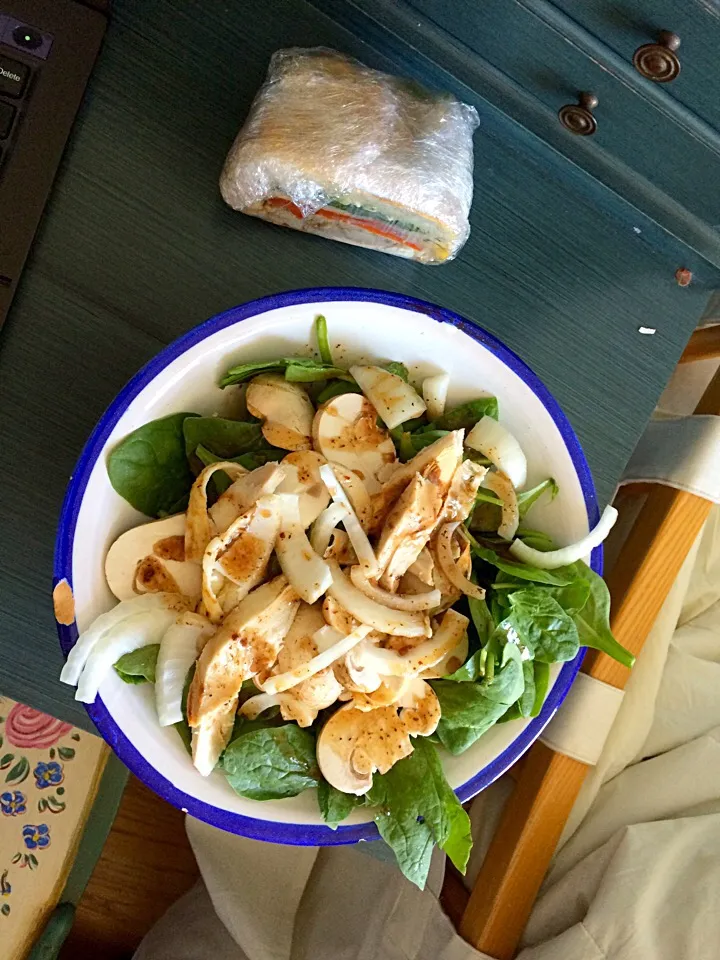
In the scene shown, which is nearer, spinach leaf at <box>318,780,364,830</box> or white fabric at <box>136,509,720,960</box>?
spinach leaf at <box>318,780,364,830</box>

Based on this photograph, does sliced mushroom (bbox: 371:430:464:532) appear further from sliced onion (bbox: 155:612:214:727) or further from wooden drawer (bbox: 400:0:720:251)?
wooden drawer (bbox: 400:0:720:251)

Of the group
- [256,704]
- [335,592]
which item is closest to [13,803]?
[256,704]

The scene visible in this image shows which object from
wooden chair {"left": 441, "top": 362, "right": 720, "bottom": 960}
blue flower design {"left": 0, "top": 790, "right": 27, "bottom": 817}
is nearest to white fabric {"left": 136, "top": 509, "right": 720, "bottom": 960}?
wooden chair {"left": 441, "top": 362, "right": 720, "bottom": 960}

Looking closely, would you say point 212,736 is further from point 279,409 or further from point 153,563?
point 279,409

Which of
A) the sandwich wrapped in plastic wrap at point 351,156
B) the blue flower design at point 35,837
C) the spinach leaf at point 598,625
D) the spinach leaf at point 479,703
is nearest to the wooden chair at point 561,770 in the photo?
the spinach leaf at point 598,625

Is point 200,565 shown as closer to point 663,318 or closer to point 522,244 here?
point 522,244

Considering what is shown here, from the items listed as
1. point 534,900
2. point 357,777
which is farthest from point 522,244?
point 534,900
